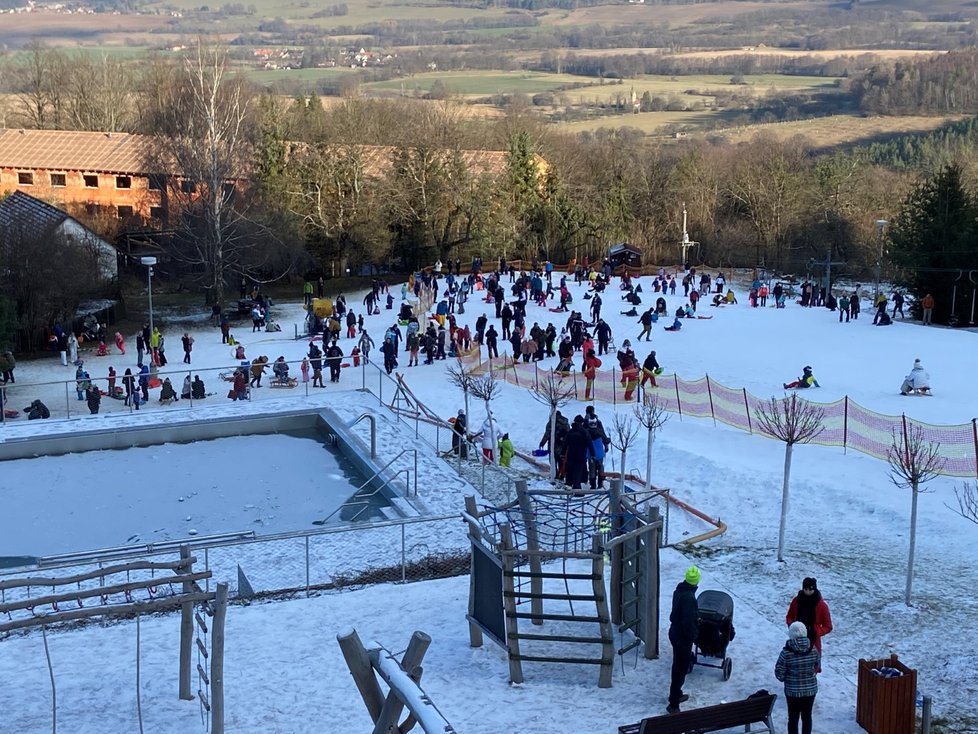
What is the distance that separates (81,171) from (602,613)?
55.1 meters

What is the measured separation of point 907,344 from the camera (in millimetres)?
32125

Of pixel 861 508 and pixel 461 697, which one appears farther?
pixel 861 508

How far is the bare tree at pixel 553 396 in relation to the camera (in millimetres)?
20302

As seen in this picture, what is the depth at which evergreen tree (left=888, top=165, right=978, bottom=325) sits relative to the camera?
38.7 m

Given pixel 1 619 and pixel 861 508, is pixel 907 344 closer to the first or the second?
pixel 861 508

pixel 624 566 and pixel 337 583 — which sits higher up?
pixel 624 566

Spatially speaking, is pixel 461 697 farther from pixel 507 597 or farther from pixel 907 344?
pixel 907 344

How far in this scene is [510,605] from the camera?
11.6 metres

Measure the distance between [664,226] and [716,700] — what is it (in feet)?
213

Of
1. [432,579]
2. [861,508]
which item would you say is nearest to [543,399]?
[861,508]

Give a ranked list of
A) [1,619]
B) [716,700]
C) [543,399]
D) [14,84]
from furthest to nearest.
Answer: [14,84], [543,399], [1,619], [716,700]

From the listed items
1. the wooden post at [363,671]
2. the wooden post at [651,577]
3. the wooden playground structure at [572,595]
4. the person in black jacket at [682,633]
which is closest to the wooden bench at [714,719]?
the person in black jacket at [682,633]

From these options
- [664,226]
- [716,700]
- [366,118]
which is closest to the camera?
[716,700]

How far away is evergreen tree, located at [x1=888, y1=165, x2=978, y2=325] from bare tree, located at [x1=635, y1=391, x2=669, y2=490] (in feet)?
57.0
